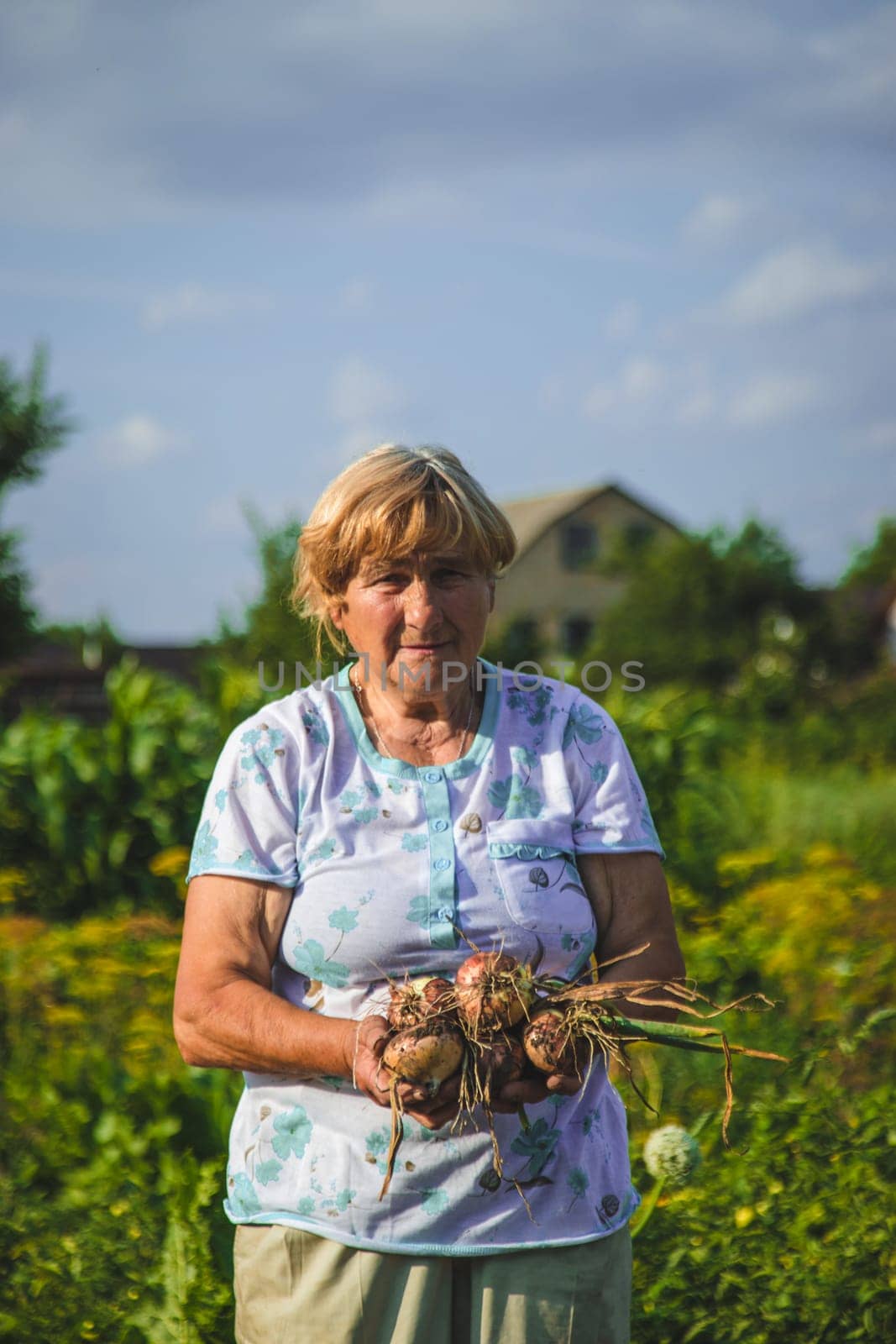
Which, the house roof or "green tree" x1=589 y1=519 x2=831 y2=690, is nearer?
"green tree" x1=589 y1=519 x2=831 y2=690

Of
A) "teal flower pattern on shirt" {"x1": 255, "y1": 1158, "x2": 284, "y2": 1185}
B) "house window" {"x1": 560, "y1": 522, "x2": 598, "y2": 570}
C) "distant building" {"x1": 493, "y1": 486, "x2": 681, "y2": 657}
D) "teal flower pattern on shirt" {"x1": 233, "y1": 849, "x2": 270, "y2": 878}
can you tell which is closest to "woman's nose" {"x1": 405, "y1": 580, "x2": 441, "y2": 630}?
"teal flower pattern on shirt" {"x1": 233, "y1": 849, "x2": 270, "y2": 878}

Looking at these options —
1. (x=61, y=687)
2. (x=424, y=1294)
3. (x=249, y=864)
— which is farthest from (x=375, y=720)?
(x=61, y=687)

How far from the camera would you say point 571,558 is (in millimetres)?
41594

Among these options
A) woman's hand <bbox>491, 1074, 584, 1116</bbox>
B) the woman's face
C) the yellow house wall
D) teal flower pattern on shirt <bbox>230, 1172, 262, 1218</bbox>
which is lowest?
teal flower pattern on shirt <bbox>230, 1172, 262, 1218</bbox>

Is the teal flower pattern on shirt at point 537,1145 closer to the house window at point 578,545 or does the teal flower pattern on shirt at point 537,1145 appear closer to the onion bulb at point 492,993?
the onion bulb at point 492,993

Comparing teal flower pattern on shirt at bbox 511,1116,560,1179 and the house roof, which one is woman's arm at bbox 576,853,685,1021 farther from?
the house roof

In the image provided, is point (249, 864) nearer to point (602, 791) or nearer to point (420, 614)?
point (420, 614)

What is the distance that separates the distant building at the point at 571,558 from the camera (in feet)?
133

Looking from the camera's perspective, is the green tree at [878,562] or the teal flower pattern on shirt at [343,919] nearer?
the teal flower pattern on shirt at [343,919]

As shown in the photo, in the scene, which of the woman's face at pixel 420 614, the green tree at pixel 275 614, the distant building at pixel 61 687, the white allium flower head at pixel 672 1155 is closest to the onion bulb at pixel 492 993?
the woman's face at pixel 420 614

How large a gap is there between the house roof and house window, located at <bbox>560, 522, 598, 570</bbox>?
572mm

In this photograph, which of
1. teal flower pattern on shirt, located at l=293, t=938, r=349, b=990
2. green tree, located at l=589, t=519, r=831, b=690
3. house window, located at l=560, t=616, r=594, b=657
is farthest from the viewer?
house window, located at l=560, t=616, r=594, b=657

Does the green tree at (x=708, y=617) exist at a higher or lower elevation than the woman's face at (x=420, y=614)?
higher

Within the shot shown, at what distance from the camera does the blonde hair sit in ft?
6.82
